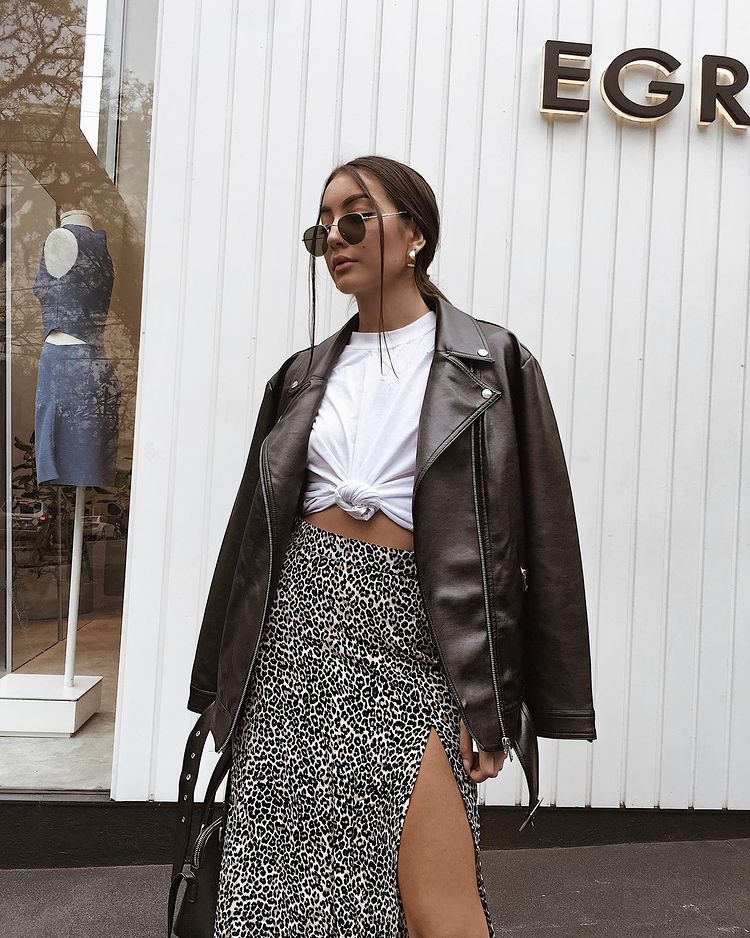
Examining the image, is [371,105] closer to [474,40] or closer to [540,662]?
[474,40]

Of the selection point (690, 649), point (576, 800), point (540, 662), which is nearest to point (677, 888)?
point (576, 800)

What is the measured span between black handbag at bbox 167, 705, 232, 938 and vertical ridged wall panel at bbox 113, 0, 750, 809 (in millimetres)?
1286

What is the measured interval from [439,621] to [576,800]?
2.10 m

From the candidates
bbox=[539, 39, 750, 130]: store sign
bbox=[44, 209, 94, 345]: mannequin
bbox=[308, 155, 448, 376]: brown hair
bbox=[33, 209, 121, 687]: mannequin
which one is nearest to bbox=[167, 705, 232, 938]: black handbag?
bbox=[308, 155, 448, 376]: brown hair

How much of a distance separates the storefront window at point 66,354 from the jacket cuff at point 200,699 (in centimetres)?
145

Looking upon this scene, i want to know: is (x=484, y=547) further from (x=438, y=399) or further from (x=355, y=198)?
(x=355, y=198)

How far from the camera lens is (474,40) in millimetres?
3334

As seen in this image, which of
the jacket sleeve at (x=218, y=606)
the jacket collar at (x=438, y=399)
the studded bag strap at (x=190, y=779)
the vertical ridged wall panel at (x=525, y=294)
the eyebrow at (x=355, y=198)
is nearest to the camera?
the jacket collar at (x=438, y=399)

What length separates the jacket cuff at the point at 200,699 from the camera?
6.61 ft

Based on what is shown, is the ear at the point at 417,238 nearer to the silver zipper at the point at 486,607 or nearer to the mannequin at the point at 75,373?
the silver zipper at the point at 486,607

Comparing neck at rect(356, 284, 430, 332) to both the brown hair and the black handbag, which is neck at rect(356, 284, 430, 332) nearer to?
the brown hair

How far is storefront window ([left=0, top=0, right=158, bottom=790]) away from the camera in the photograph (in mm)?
3371

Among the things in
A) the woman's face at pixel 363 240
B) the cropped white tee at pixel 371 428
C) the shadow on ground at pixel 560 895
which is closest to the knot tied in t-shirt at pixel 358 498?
the cropped white tee at pixel 371 428

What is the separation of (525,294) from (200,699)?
211cm
